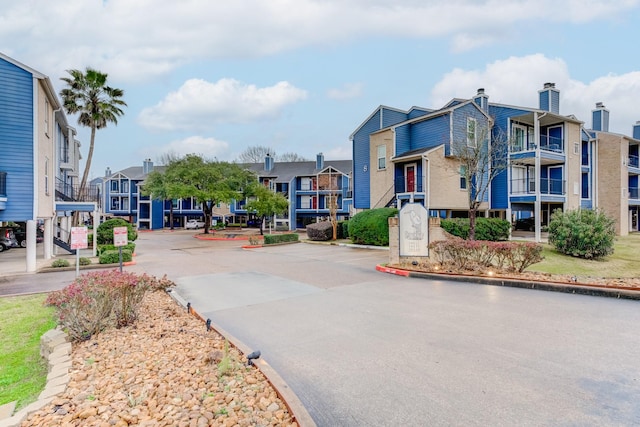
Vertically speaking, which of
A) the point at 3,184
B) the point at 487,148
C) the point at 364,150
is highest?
the point at 364,150

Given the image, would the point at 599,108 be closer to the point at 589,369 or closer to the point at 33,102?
the point at 589,369

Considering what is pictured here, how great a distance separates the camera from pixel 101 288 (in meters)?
6.09

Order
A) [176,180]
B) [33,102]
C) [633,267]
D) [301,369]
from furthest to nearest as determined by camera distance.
A: [176,180] < [33,102] < [633,267] < [301,369]

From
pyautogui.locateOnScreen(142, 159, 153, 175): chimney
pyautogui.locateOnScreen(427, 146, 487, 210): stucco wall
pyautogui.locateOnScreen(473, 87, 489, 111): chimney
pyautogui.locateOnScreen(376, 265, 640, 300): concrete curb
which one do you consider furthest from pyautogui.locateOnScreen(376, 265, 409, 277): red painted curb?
pyautogui.locateOnScreen(142, 159, 153, 175): chimney

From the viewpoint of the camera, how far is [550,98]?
26.6 meters

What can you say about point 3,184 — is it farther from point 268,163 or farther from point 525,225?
point 268,163

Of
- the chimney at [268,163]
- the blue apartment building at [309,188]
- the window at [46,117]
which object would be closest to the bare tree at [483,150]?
the window at [46,117]

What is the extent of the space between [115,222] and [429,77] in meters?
22.7

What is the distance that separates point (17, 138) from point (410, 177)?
71.3 ft

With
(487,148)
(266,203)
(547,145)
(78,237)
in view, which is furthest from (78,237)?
(547,145)

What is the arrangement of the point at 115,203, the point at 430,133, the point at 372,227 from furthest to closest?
1. the point at 115,203
2. the point at 430,133
3. the point at 372,227

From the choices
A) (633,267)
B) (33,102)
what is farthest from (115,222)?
(633,267)

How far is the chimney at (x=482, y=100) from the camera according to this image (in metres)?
25.5

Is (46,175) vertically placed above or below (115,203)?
below
